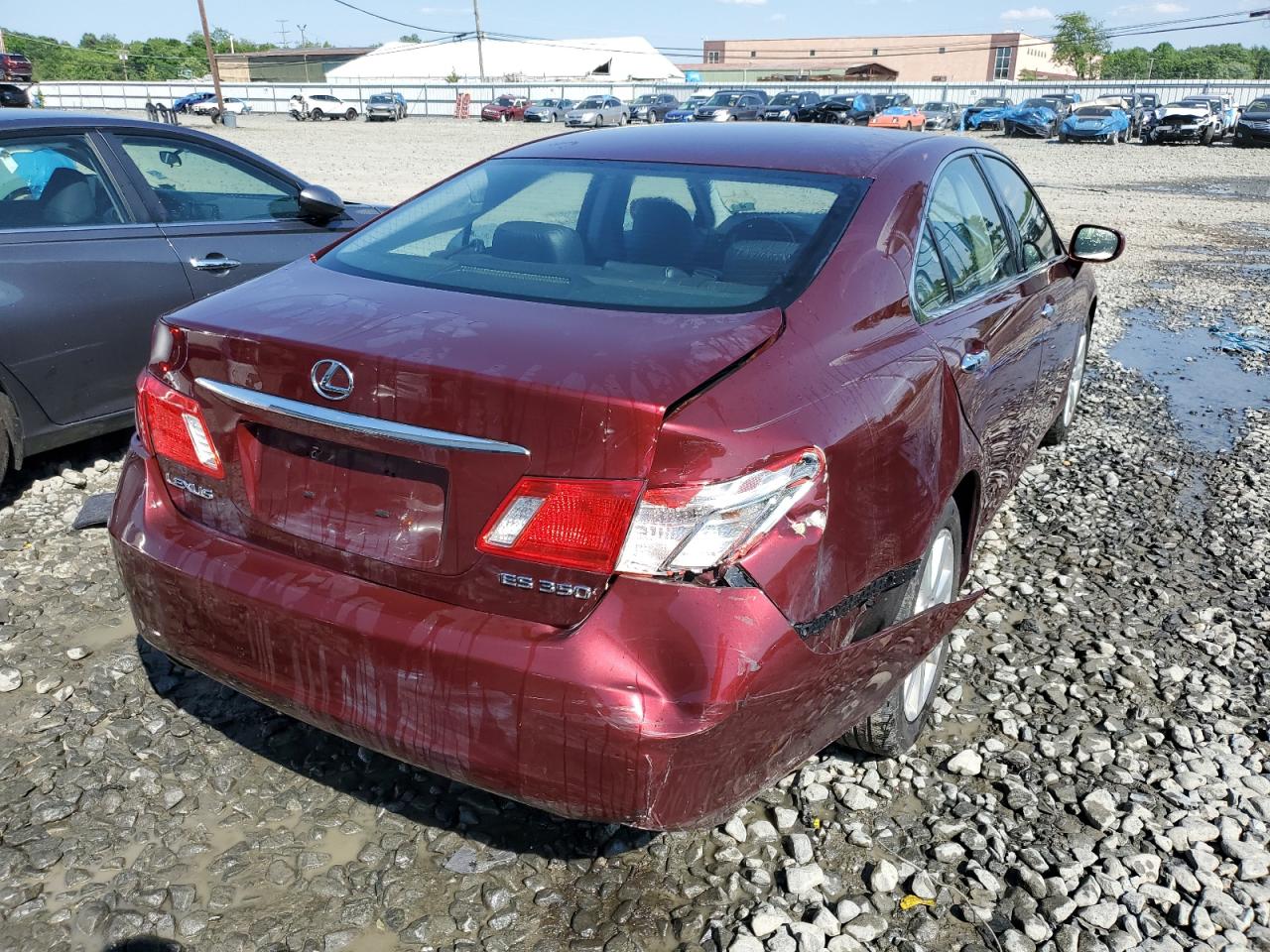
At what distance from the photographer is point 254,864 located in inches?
96.8

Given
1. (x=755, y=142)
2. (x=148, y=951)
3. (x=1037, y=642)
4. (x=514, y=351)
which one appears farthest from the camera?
(x=1037, y=642)

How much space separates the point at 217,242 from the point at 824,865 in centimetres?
403

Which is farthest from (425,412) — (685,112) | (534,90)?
(534,90)

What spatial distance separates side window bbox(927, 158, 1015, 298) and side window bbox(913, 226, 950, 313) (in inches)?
2.9

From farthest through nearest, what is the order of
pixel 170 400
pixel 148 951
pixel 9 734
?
1. pixel 9 734
2. pixel 170 400
3. pixel 148 951

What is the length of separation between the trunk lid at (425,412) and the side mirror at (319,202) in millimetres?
2676

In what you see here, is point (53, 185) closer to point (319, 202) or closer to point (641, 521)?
point (319, 202)

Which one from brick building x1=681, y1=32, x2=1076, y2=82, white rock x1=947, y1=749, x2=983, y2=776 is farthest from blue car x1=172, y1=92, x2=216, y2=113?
brick building x1=681, y1=32, x2=1076, y2=82

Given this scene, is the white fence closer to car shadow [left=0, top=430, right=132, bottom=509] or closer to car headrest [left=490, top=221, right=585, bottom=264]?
car shadow [left=0, top=430, right=132, bottom=509]

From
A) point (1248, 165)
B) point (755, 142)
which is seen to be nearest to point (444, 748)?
point (755, 142)

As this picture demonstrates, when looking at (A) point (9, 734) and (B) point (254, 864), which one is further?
(A) point (9, 734)

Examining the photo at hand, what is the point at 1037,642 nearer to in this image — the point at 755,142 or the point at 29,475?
the point at 755,142

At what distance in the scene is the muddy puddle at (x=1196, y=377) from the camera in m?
5.89

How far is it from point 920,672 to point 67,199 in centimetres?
404
